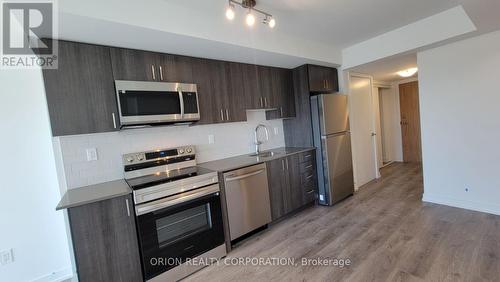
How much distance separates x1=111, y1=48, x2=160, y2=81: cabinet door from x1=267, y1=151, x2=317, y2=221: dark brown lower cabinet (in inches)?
67.3

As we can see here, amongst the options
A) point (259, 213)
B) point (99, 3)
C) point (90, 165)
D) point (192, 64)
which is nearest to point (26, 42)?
point (99, 3)

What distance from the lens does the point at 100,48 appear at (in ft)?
6.70

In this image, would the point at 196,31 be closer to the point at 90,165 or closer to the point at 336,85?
the point at 90,165

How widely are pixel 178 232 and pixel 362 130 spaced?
3.83 m

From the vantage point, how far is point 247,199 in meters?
2.62

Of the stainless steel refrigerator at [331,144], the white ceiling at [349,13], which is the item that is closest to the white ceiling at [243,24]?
the white ceiling at [349,13]

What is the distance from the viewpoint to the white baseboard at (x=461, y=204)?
276 centimetres

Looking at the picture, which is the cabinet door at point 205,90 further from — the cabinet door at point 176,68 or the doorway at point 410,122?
the doorway at point 410,122

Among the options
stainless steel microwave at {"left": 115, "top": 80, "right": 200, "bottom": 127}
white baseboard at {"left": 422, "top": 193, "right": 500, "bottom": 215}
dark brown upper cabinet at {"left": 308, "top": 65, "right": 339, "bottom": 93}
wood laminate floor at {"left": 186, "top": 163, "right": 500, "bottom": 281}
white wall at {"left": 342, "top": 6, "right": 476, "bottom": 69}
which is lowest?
wood laminate floor at {"left": 186, "top": 163, "right": 500, "bottom": 281}

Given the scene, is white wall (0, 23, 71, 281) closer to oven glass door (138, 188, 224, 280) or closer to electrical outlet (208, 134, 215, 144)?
oven glass door (138, 188, 224, 280)

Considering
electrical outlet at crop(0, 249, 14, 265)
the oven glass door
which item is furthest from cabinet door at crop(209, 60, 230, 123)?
electrical outlet at crop(0, 249, 14, 265)

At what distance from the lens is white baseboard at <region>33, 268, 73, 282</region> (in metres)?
2.07

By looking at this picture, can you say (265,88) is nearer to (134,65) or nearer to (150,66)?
(150,66)

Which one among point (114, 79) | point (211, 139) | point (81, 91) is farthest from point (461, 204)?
point (81, 91)
